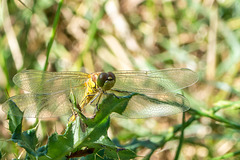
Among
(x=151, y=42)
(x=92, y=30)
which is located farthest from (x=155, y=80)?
(x=151, y=42)

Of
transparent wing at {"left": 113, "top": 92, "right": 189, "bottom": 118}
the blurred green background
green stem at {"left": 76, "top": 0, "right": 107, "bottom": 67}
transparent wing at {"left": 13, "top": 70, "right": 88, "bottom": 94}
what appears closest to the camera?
transparent wing at {"left": 113, "top": 92, "right": 189, "bottom": 118}

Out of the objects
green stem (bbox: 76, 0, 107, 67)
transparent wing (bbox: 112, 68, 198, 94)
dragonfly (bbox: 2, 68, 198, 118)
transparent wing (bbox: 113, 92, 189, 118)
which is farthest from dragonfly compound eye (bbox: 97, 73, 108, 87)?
green stem (bbox: 76, 0, 107, 67)

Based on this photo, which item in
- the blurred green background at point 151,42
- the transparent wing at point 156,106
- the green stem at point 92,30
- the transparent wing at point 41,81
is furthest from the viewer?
the blurred green background at point 151,42

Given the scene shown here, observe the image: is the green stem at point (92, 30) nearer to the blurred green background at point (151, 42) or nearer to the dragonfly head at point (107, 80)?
the blurred green background at point (151, 42)

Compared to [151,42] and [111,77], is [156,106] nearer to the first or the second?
[111,77]

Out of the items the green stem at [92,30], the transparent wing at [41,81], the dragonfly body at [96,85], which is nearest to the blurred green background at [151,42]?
the green stem at [92,30]

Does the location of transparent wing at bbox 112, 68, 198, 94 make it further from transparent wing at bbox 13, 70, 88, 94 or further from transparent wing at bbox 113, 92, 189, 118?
transparent wing at bbox 13, 70, 88, 94
